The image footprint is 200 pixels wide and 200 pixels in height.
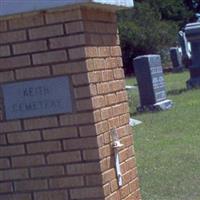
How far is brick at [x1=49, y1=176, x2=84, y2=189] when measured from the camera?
18.6 ft

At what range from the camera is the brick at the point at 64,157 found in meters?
5.67

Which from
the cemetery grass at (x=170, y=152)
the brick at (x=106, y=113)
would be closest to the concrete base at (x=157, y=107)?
the cemetery grass at (x=170, y=152)

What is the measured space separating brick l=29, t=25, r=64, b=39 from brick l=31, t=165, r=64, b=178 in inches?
35.0

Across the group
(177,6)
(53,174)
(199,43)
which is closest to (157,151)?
(53,174)

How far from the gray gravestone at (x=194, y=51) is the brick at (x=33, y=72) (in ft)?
64.4

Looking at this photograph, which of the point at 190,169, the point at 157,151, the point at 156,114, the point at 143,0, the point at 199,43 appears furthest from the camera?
the point at 143,0

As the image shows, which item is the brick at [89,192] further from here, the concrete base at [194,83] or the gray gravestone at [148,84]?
the concrete base at [194,83]

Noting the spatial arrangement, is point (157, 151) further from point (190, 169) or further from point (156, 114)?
point (156, 114)

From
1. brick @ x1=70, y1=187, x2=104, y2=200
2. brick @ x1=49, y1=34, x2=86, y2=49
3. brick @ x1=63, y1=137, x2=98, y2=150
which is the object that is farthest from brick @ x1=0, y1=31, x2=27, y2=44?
brick @ x1=70, y1=187, x2=104, y2=200

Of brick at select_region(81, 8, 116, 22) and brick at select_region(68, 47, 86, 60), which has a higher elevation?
brick at select_region(81, 8, 116, 22)

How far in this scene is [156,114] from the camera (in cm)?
1955

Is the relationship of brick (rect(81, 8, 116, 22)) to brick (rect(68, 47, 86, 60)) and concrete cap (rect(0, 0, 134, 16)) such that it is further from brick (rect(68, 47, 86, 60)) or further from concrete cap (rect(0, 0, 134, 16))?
brick (rect(68, 47, 86, 60))

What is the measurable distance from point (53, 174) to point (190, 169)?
18.0 feet

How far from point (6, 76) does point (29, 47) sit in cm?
27
